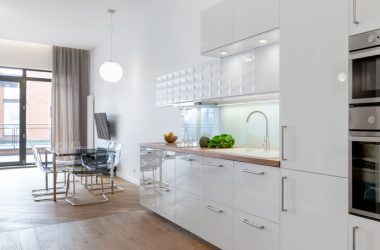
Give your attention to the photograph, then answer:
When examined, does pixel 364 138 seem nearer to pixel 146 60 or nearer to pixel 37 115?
pixel 146 60

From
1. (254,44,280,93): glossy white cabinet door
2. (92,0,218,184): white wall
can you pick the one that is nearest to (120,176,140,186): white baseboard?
(92,0,218,184): white wall

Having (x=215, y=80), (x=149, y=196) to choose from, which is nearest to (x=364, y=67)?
(x=215, y=80)

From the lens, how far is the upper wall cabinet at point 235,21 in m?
2.35

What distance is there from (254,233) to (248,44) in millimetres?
1580

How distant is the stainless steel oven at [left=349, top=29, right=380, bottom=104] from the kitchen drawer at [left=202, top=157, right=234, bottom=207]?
1.12 meters

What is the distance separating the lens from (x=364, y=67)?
1.62m

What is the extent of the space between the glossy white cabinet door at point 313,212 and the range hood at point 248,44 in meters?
1.07

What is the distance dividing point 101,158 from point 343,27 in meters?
3.93

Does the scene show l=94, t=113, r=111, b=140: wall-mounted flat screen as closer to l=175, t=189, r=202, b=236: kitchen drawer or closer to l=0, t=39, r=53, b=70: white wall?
l=0, t=39, r=53, b=70: white wall

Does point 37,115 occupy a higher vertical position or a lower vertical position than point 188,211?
higher

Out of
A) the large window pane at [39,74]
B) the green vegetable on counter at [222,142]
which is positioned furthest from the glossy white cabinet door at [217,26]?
the large window pane at [39,74]

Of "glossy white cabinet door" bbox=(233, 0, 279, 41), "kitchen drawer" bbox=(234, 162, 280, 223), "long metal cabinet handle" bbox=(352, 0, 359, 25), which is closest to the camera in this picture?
"long metal cabinet handle" bbox=(352, 0, 359, 25)

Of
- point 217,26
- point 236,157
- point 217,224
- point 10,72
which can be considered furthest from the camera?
point 10,72

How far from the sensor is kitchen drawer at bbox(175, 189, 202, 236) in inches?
113
